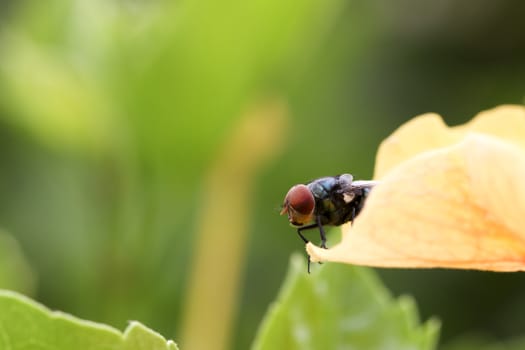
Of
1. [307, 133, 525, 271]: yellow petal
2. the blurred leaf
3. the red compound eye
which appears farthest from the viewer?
the blurred leaf

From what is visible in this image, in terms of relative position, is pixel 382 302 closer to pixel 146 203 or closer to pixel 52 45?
pixel 146 203

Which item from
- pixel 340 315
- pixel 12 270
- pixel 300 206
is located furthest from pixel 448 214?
pixel 12 270

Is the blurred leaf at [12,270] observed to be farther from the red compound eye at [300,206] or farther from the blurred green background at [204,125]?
the red compound eye at [300,206]

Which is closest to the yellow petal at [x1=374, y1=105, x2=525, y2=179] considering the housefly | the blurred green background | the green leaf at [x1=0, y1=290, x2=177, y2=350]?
the housefly

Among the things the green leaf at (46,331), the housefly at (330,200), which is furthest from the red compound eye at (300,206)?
the green leaf at (46,331)

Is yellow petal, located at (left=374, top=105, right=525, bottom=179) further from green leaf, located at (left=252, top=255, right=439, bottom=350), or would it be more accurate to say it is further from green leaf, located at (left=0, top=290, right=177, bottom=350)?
green leaf, located at (left=0, top=290, right=177, bottom=350)

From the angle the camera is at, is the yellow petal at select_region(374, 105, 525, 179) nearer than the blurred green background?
Yes
